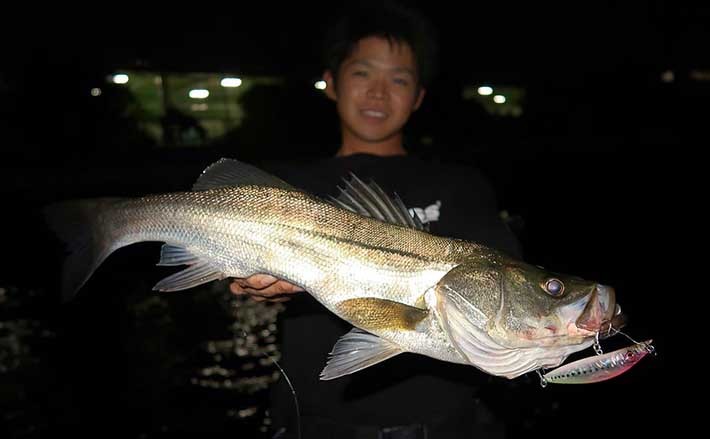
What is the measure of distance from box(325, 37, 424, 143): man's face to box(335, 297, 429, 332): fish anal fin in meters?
1.40

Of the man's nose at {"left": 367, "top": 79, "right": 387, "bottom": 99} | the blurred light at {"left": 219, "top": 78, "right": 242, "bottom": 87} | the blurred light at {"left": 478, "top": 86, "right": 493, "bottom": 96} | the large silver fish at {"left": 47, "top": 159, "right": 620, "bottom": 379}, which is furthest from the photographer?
the blurred light at {"left": 478, "top": 86, "right": 493, "bottom": 96}

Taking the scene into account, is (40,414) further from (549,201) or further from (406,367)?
(549,201)

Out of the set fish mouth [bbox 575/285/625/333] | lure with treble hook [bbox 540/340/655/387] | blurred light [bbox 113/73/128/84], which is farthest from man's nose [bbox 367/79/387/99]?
blurred light [bbox 113/73/128/84]

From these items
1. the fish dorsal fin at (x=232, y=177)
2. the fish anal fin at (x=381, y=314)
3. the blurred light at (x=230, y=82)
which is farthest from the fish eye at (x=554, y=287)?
the blurred light at (x=230, y=82)

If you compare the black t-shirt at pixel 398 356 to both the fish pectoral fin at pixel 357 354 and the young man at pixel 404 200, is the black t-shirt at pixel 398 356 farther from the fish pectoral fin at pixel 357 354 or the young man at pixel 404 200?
the fish pectoral fin at pixel 357 354

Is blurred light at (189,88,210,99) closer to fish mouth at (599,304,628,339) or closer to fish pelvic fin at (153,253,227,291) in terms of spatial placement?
fish pelvic fin at (153,253,227,291)

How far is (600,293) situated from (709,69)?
46377 mm

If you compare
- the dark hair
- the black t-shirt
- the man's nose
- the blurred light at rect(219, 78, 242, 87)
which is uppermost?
the blurred light at rect(219, 78, 242, 87)

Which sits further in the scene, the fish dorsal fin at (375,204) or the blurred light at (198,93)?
the blurred light at (198,93)

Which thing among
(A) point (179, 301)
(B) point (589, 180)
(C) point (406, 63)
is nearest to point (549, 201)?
(B) point (589, 180)

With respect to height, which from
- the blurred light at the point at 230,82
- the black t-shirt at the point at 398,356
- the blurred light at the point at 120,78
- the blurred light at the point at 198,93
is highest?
the blurred light at the point at 230,82

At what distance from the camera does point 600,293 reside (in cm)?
200

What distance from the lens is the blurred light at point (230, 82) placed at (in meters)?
23.7

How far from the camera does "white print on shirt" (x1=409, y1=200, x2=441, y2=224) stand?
120 inches
